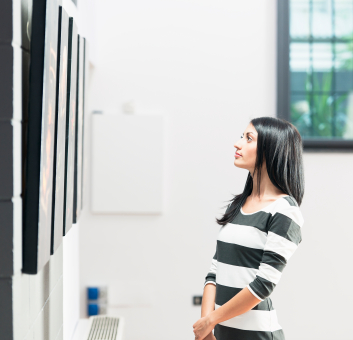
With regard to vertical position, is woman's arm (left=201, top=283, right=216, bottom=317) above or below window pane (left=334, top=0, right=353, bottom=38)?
below

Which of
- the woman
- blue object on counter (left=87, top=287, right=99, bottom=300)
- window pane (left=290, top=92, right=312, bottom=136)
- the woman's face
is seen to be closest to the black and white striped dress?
the woman

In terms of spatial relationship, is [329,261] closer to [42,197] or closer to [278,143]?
[278,143]

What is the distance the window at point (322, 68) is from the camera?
2568 millimetres

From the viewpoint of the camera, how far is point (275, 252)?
1.21 meters

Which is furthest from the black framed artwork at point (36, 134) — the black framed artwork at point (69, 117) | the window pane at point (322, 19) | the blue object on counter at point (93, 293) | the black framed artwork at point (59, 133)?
the window pane at point (322, 19)

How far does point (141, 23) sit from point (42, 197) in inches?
74.1

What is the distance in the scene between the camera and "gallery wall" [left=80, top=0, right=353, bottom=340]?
2.45 m

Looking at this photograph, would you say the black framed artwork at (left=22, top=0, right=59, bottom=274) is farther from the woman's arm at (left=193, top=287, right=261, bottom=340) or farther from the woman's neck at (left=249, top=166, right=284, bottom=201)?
the woman's neck at (left=249, top=166, right=284, bottom=201)

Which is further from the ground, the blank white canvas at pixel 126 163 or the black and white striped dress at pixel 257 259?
the blank white canvas at pixel 126 163

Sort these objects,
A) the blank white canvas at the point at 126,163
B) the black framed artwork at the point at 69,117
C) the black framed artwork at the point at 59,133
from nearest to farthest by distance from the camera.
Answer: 1. the black framed artwork at the point at 59,133
2. the black framed artwork at the point at 69,117
3. the blank white canvas at the point at 126,163
